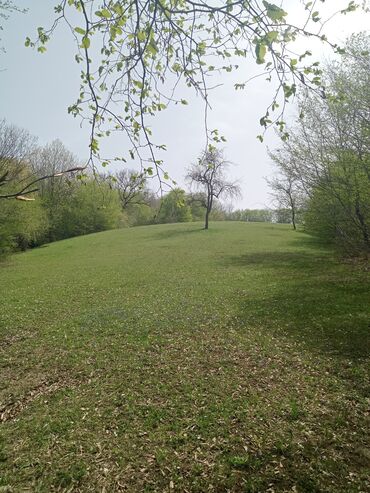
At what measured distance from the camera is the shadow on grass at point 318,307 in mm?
7132

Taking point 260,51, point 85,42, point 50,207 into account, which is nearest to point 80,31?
point 85,42

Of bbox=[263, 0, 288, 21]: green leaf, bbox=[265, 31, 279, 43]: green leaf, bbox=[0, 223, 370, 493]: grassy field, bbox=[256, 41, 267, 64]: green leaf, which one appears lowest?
bbox=[0, 223, 370, 493]: grassy field

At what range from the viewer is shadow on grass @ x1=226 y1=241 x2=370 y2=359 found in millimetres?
7132

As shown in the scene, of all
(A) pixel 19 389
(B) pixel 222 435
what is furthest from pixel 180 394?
(A) pixel 19 389

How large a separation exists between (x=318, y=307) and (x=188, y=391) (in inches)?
234

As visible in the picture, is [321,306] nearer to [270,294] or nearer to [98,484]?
[270,294]

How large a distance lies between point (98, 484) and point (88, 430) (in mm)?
980

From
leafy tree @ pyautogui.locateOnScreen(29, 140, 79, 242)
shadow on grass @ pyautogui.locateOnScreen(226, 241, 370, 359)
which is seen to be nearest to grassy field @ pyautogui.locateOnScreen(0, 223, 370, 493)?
shadow on grass @ pyautogui.locateOnScreen(226, 241, 370, 359)

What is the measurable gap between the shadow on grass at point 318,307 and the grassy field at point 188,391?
6cm

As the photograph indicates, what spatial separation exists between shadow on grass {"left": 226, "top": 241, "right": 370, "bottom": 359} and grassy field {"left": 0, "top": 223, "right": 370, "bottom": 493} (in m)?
0.06

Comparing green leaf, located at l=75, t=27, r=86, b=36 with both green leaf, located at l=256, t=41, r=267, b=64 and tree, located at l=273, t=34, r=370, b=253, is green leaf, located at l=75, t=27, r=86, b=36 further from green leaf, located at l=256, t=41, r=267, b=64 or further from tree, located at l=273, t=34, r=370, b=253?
tree, located at l=273, t=34, r=370, b=253

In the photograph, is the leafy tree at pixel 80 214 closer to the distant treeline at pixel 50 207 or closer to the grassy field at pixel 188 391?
the distant treeline at pixel 50 207

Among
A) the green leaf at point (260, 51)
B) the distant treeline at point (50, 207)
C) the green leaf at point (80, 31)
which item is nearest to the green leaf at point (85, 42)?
the green leaf at point (80, 31)

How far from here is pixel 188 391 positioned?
5328 mm
